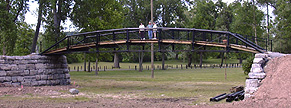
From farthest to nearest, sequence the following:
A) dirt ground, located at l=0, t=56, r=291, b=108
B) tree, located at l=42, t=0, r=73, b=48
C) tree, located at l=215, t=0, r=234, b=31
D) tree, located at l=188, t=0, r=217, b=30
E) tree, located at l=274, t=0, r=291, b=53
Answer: tree, located at l=215, t=0, r=234, b=31 → tree, located at l=188, t=0, r=217, b=30 → tree, located at l=274, t=0, r=291, b=53 → tree, located at l=42, t=0, r=73, b=48 → dirt ground, located at l=0, t=56, r=291, b=108

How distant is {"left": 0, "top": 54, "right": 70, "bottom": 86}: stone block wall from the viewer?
23.2 metres

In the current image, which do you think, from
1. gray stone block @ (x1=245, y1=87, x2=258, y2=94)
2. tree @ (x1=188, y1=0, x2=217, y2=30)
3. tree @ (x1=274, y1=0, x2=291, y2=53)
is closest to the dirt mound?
gray stone block @ (x1=245, y1=87, x2=258, y2=94)

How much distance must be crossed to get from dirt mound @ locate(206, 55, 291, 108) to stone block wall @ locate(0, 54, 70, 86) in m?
15.4

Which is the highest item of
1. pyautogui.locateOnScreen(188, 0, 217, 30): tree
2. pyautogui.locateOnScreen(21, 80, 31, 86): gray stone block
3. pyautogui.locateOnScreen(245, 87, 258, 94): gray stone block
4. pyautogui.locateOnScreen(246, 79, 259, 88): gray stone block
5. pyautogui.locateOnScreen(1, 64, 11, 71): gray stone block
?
pyautogui.locateOnScreen(188, 0, 217, 30): tree

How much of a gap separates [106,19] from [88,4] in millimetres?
8344

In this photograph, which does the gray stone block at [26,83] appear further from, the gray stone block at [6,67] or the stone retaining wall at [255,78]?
the stone retaining wall at [255,78]

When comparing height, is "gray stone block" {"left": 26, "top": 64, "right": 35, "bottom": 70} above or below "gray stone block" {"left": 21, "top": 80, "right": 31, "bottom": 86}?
above

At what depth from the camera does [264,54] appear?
1705 centimetres

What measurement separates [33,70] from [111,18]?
22836mm

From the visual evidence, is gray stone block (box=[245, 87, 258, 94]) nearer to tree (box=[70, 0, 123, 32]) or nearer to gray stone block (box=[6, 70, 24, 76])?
gray stone block (box=[6, 70, 24, 76])

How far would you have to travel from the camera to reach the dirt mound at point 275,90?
13.4m

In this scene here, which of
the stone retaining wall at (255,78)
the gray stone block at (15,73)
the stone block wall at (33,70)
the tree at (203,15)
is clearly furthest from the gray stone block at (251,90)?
the tree at (203,15)

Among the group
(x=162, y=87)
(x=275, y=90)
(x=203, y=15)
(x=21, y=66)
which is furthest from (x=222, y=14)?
(x=275, y=90)

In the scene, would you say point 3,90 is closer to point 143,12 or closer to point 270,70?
point 270,70
